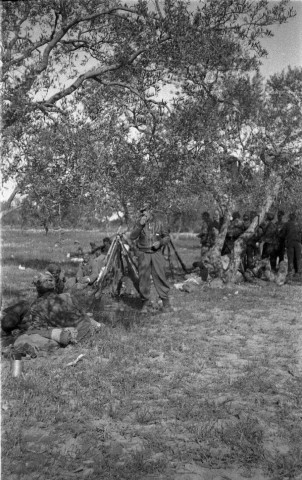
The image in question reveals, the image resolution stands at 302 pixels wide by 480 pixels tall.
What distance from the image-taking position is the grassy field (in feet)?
14.3

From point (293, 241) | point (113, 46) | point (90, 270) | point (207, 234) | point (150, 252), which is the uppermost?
point (113, 46)

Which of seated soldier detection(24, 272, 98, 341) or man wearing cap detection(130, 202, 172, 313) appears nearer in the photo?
seated soldier detection(24, 272, 98, 341)

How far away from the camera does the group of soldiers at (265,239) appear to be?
17.4 metres

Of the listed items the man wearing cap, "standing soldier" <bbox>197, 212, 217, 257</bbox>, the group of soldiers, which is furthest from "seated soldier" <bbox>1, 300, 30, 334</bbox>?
"standing soldier" <bbox>197, 212, 217, 257</bbox>

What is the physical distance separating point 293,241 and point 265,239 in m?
1.02

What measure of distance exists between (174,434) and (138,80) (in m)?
6.30

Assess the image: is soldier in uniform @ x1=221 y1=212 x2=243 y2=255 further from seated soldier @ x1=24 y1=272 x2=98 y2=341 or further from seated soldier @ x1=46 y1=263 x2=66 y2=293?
seated soldier @ x1=24 y1=272 x2=98 y2=341

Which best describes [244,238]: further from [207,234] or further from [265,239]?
[207,234]

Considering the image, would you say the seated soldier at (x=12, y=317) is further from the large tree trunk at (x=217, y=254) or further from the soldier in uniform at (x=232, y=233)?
the soldier in uniform at (x=232, y=233)

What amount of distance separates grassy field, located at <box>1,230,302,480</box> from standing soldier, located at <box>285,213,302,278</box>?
795 cm

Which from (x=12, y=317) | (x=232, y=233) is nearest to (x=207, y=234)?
(x=232, y=233)

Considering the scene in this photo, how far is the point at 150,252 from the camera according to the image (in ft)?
37.4

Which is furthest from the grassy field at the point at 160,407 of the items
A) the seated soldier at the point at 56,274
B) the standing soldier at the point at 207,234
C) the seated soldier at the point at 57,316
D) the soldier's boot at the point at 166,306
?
the standing soldier at the point at 207,234

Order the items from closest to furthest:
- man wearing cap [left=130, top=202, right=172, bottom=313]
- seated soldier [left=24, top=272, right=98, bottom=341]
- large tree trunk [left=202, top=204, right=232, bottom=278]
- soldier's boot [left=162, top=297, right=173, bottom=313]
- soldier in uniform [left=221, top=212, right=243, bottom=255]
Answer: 1. seated soldier [left=24, top=272, right=98, bottom=341]
2. man wearing cap [left=130, top=202, right=172, bottom=313]
3. soldier's boot [left=162, top=297, right=173, bottom=313]
4. large tree trunk [left=202, top=204, right=232, bottom=278]
5. soldier in uniform [left=221, top=212, right=243, bottom=255]
